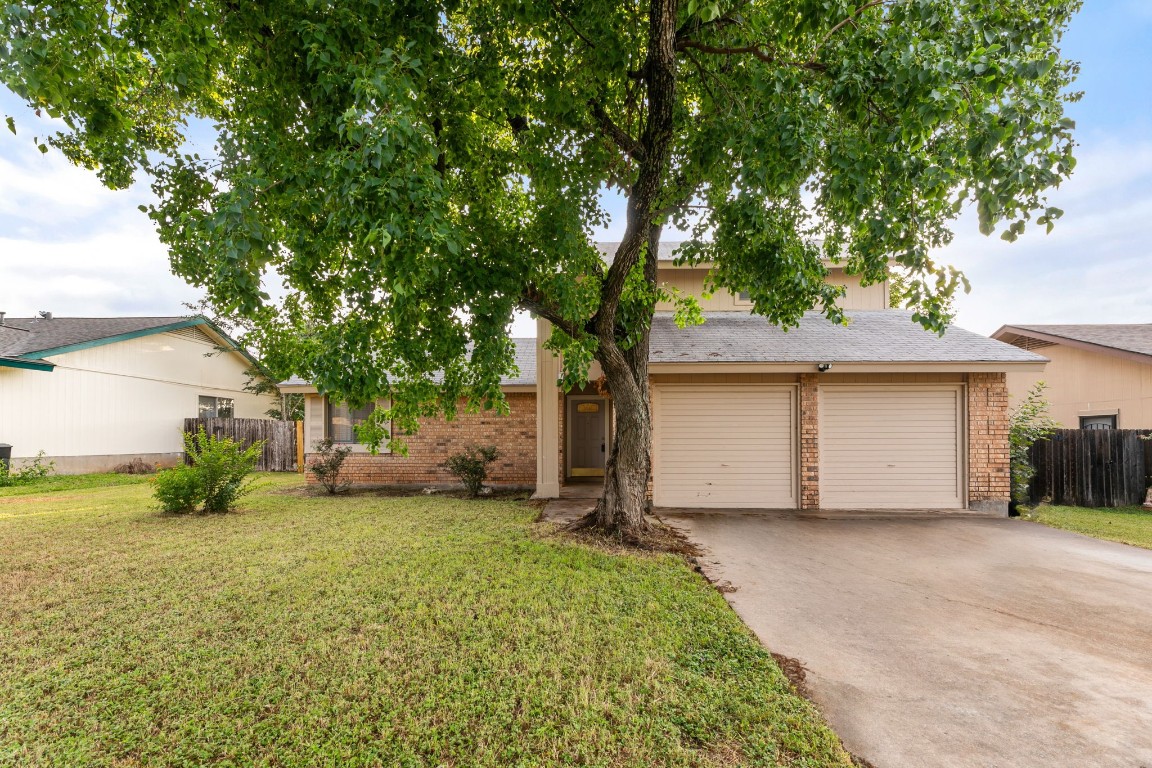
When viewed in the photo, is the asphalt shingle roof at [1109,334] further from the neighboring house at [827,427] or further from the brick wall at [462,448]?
the brick wall at [462,448]

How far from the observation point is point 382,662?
320 cm

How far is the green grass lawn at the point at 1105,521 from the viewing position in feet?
22.8

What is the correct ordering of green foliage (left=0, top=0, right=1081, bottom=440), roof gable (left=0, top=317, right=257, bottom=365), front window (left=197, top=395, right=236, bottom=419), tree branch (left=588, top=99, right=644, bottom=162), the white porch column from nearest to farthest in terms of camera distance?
green foliage (left=0, top=0, right=1081, bottom=440) < tree branch (left=588, top=99, right=644, bottom=162) < the white porch column < roof gable (left=0, top=317, right=257, bottom=365) < front window (left=197, top=395, right=236, bottom=419)

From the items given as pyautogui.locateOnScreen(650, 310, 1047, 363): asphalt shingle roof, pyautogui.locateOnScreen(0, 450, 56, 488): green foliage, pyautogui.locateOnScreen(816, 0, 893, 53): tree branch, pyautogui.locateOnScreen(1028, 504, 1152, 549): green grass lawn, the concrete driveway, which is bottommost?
pyautogui.locateOnScreen(1028, 504, 1152, 549): green grass lawn

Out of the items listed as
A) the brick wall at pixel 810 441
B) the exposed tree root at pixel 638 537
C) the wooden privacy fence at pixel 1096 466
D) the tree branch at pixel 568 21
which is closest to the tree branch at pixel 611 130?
the tree branch at pixel 568 21

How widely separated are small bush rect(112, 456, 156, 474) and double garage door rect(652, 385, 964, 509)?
50.5 feet

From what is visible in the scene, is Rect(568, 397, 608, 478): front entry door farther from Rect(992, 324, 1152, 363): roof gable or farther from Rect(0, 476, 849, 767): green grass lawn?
Rect(992, 324, 1152, 363): roof gable

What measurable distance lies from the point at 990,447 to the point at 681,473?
17.3 feet

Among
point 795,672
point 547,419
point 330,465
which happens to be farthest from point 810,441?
point 330,465

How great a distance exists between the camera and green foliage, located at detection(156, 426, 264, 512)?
7805mm

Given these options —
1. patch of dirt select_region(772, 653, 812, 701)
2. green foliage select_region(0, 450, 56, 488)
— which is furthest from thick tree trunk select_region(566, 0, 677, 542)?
green foliage select_region(0, 450, 56, 488)

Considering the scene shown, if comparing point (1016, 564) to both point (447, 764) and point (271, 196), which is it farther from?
point (271, 196)

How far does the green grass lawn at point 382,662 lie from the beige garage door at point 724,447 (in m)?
3.15

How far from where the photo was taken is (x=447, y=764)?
7.42ft
